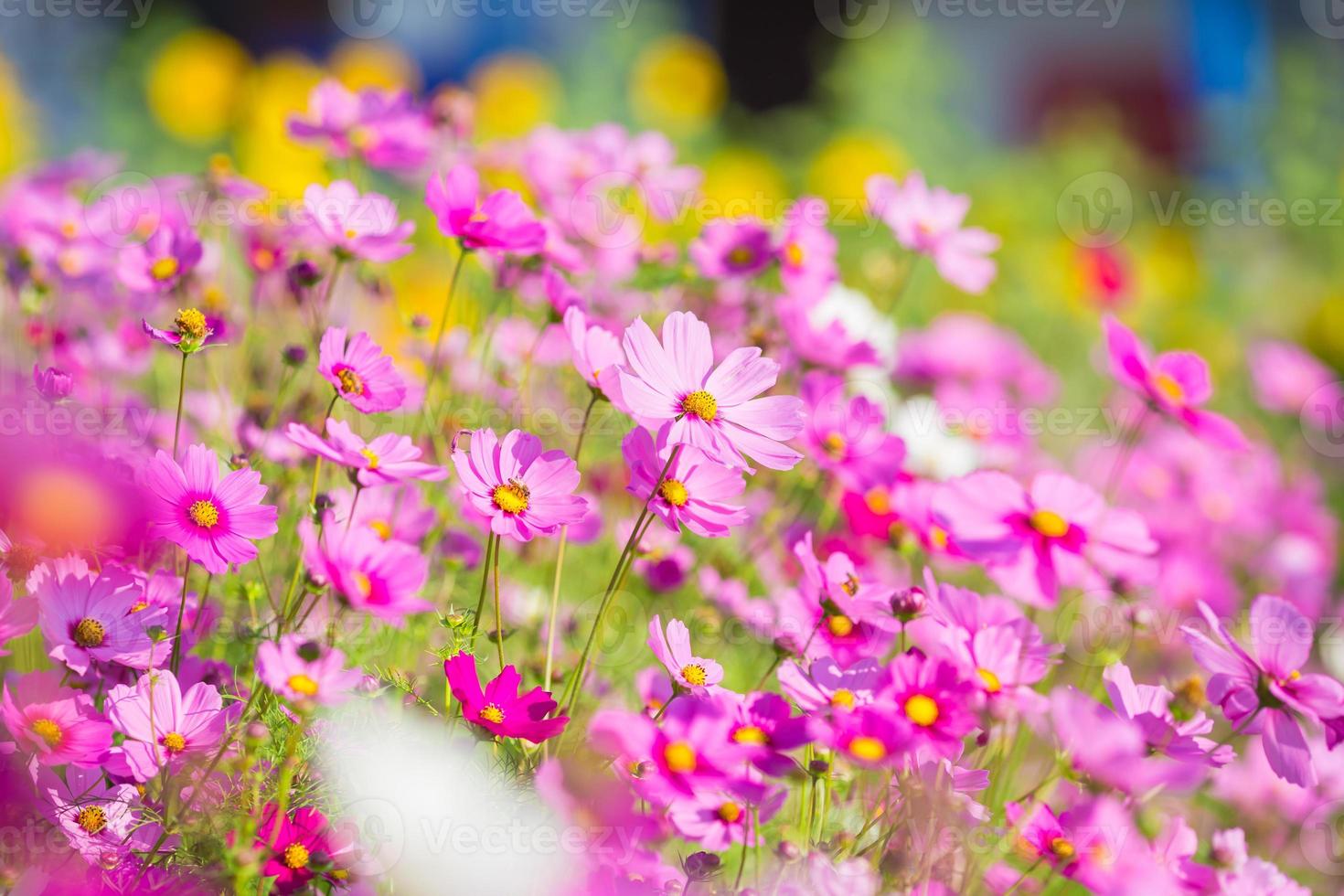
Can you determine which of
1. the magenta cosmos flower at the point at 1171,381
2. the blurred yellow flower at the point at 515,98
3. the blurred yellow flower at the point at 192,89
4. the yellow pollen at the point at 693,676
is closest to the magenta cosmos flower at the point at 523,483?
the yellow pollen at the point at 693,676

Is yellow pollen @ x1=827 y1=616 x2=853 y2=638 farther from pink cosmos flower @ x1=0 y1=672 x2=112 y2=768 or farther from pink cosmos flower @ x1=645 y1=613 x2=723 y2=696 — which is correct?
pink cosmos flower @ x1=0 y1=672 x2=112 y2=768

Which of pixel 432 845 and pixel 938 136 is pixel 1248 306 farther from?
pixel 432 845

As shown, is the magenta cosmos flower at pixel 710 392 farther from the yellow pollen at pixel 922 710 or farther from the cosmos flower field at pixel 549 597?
the yellow pollen at pixel 922 710

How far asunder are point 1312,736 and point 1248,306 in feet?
9.49

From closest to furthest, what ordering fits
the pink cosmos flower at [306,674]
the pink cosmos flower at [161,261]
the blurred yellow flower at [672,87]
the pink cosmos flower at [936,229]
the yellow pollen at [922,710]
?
the pink cosmos flower at [306,674]
the yellow pollen at [922,710]
the pink cosmos flower at [161,261]
the pink cosmos flower at [936,229]
the blurred yellow flower at [672,87]

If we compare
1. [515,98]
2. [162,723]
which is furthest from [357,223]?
[515,98]

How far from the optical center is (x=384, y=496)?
0.98m

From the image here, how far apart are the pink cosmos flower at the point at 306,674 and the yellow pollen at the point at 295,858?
0.11 meters

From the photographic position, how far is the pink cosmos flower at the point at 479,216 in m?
0.87

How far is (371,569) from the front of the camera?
25.5 inches

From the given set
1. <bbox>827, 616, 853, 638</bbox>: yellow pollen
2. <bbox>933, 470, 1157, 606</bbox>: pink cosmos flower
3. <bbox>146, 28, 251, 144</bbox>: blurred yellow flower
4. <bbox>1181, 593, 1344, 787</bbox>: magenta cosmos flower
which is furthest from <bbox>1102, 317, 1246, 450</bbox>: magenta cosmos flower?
<bbox>146, 28, 251, 144</bbox>: blurred yellow flower

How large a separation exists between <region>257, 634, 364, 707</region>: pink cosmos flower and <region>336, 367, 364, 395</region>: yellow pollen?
0.60 ft

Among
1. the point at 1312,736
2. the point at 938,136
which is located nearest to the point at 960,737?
the point at 1312,736

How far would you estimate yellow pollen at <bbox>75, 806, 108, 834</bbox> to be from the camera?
0.65 meters
